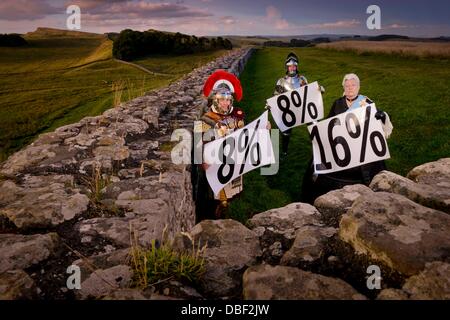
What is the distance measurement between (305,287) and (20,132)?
12.8 meters

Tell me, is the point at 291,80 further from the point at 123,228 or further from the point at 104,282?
the point at 104,282

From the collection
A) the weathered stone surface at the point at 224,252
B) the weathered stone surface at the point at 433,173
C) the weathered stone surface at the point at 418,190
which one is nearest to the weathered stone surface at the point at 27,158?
the weathered stone surface at the point at 224,252

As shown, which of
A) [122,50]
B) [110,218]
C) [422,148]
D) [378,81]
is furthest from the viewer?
[122,50]

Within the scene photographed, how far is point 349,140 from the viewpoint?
4.58m

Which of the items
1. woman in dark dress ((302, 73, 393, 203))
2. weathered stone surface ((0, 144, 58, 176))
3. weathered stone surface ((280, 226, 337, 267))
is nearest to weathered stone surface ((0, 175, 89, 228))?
weathered stone surface ((0, 144, 58, 176))

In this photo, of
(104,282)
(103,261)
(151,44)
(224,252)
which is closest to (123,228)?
(103,261)

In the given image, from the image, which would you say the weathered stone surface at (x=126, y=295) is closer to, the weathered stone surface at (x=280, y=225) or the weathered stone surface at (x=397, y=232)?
the weathered stone surface at (x=280, y=225)

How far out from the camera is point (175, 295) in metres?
2.00

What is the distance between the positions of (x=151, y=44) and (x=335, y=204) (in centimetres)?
4010

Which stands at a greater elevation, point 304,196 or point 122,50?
point 122,50

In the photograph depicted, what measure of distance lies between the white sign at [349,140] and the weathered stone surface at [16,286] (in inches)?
151
